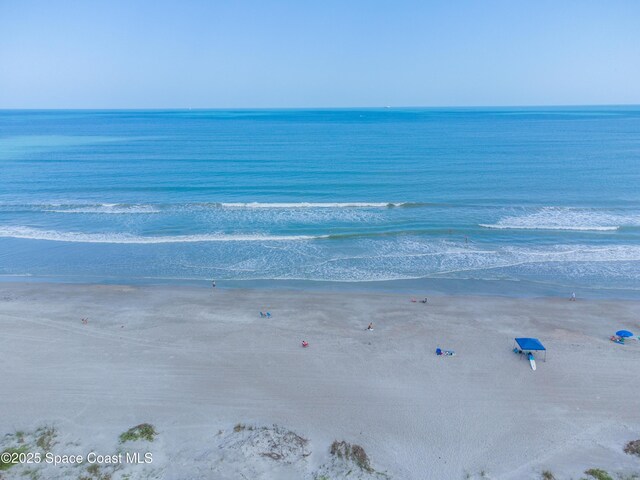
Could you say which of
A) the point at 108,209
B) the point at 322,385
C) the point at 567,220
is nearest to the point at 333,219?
the point at 567,220

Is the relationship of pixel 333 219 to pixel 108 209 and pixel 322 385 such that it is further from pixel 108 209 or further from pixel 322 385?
pixel 322 385

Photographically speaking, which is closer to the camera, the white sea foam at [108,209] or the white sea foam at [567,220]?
the white sea foam at [567,220]

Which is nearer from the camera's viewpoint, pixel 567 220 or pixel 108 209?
pixel 567 220

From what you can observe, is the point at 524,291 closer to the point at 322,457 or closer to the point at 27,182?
the point at 322,457

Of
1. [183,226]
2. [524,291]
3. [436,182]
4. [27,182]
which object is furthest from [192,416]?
[27,182]

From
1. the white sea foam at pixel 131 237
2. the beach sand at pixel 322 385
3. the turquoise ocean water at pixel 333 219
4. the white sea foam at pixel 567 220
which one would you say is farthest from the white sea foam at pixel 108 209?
the white sea foam at pixel 567 220

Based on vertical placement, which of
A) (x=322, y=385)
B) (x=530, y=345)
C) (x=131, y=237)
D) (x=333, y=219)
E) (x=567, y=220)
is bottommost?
(x=322, y=385)

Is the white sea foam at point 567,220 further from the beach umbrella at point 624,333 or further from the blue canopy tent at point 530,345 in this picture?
the blue canopy tent at point 530,345
